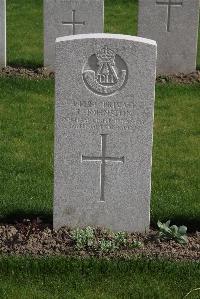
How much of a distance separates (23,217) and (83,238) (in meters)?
0.76

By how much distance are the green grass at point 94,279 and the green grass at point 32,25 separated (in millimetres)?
6365

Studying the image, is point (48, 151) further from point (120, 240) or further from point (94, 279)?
point (94, 279)

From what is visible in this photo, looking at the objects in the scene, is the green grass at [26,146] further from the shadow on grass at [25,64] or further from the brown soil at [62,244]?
the shadow on grass at [25,64]

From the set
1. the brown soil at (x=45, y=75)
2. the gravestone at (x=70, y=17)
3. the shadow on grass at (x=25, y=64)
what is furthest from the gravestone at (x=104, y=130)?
the shadow on grass at (x=25, y=64)

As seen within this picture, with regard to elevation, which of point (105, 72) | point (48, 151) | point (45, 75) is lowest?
point (48, 151)

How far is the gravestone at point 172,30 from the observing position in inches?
441

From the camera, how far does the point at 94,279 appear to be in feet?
18.2

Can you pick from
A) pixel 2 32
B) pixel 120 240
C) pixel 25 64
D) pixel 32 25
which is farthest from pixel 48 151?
pixel 32 25

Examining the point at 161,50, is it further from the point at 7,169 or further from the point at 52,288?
the point at 52,288

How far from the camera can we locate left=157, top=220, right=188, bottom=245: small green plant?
19.7ft

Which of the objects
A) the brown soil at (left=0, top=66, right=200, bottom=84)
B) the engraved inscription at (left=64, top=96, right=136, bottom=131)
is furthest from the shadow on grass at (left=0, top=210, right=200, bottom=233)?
the brown soil at (left=0, top=66, right=200, bottom=84)

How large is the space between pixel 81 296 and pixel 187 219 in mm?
1475

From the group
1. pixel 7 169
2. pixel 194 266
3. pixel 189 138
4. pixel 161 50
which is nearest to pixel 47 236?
pixel 194 266

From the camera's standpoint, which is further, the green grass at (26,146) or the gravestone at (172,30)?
the gravestone at (172,30)
